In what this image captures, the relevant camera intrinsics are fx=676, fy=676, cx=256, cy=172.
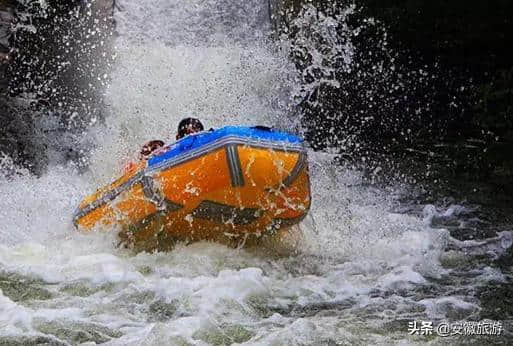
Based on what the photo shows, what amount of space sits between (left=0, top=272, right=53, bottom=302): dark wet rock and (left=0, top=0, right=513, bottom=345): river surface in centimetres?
1

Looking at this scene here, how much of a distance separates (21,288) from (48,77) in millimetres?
5386

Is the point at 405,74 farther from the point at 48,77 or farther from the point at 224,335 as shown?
the point at 224,335

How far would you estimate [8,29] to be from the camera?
9164 mm

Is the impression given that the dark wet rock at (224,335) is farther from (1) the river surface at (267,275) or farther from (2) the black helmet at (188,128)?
(2) the black helmet at (188,128)

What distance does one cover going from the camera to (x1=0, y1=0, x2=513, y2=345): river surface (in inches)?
150

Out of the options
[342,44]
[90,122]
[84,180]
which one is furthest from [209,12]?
[84,180]

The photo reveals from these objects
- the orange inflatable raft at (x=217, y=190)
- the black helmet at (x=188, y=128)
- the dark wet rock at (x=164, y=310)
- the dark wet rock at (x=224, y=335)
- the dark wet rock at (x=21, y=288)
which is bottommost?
the dark wet rock at (x=224, y=335)

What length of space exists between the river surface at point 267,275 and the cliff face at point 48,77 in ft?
1.66

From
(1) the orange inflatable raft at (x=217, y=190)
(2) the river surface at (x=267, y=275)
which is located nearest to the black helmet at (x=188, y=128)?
(1) the orange inflatable raft at (x=217, y=190)

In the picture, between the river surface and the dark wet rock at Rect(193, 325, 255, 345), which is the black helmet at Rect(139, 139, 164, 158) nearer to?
the river surface

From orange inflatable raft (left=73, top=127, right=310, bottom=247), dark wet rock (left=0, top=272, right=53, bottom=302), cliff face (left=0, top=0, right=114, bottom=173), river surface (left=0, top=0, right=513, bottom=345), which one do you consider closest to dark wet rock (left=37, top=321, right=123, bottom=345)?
river surface (left=0, top=0, right=513, bottom=345)

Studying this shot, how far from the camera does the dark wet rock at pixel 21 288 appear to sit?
4230mm

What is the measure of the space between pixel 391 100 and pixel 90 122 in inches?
174

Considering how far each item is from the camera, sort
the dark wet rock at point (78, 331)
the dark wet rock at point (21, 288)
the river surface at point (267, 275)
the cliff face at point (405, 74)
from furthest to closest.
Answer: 1. the cliff face at point (405, 74)
2. the dark wet rock at point (21, 288)
3. the river surface at point (267, 275)
4. the dark wet rock at point (78, 331)
